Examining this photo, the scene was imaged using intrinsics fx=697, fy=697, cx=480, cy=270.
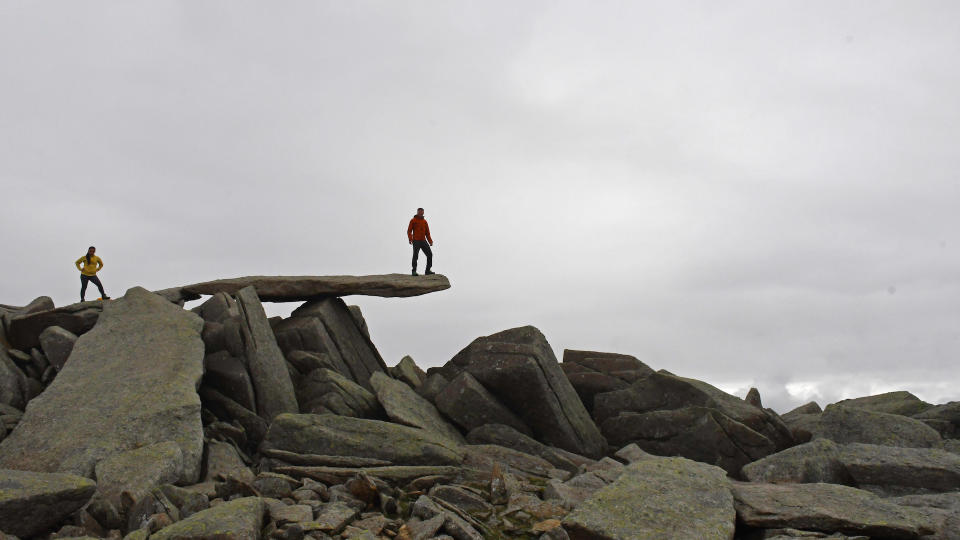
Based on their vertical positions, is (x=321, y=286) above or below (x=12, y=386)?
above

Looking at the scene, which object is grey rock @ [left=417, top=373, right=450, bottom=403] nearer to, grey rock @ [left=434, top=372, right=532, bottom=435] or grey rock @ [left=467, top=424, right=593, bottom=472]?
grey rock @ [left=434, top=372, right=532, bottom=435]

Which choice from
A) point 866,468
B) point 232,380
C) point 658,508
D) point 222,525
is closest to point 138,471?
point 222,525

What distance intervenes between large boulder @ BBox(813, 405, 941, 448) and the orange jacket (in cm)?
1857

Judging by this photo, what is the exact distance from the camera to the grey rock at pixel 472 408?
2514cm

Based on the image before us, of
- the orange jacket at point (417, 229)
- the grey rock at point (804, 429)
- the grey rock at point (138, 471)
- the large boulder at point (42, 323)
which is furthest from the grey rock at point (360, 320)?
the grey rock at point (804, 429)

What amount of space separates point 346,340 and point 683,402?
46.4 feet

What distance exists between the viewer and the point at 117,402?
780 inches

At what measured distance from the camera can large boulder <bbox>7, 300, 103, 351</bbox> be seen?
27.2 metres

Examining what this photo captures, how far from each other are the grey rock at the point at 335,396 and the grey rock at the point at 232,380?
198cm

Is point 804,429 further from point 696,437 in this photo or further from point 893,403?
point 893,403

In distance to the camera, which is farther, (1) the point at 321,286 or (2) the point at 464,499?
(1) the point at 321,286

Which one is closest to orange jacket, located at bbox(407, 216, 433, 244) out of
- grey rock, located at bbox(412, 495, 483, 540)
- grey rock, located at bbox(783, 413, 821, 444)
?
grey rock, located at bbox(783, 413, 821, 444)

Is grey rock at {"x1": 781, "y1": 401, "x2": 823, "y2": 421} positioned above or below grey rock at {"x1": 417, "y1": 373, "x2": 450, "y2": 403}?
below

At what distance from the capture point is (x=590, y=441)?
25766mm
